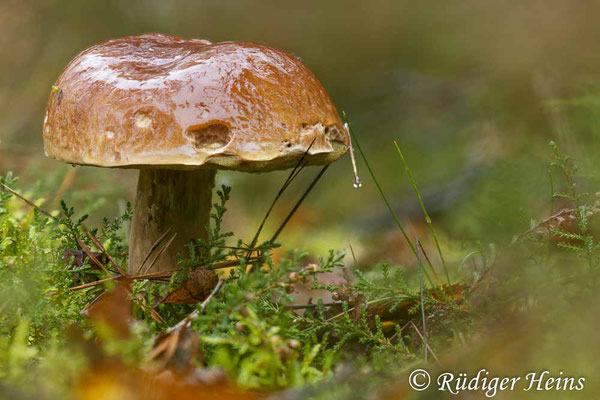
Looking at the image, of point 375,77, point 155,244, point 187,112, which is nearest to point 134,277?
point 155,244

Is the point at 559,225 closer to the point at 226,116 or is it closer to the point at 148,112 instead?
the point at 226,116

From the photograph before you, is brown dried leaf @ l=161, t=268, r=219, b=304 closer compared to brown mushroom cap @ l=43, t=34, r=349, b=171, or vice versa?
brown mushroom cap @ l=43, t=34, r=349, b=171

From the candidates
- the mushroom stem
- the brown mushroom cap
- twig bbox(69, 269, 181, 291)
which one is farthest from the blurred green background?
the brown mushroom cap

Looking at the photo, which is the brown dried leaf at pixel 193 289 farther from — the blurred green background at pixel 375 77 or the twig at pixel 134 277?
the blurred green background at pixel 375 77

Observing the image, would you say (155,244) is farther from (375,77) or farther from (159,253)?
(375,77)

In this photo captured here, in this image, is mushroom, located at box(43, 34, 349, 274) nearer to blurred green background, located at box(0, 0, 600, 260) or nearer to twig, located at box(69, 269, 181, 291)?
twig, located at box(69, 269, 181, 291)
